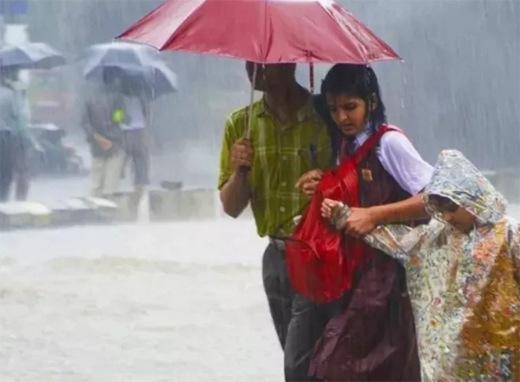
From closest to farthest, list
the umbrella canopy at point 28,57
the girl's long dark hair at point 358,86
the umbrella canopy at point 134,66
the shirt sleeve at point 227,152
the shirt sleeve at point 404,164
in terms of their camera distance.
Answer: the shirt sleeve at point 404,164
the girl's long dark hair at point 358,86
the shirt sleeve at point 227,152
the umbrella canopy at point 134,66
the umbrella canopy at point 28,57

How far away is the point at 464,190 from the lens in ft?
13.9

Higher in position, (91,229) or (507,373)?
(507,373)

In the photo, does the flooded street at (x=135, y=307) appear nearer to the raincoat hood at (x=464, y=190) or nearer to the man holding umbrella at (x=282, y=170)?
the man holding umbrella at (x=282, y=170)

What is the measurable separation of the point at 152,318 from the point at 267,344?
1.09 meters

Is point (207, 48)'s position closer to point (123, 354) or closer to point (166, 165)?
point (123, 354)

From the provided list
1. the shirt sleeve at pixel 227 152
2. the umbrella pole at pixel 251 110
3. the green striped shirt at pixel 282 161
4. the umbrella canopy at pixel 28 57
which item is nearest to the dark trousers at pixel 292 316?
→ the green striped shirt at pixel 282 161

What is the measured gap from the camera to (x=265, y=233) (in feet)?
15.6

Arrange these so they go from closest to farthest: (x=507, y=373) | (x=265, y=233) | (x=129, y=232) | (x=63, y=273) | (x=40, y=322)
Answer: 1. (x=507, y=373)
2. (x=265, y=233)
3. (x=40, y=322)
4. (x=63, y=273)
5. (x=129, y=232)

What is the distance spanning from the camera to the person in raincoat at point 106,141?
16094mm

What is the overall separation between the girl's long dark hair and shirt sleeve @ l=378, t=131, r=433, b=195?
114mm

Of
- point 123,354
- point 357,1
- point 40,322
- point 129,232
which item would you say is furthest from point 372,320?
point 357,1

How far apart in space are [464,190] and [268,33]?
2.60ft

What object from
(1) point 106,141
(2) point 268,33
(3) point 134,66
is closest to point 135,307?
(2) point 268,33

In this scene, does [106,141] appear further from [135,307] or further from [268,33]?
[268,33]
